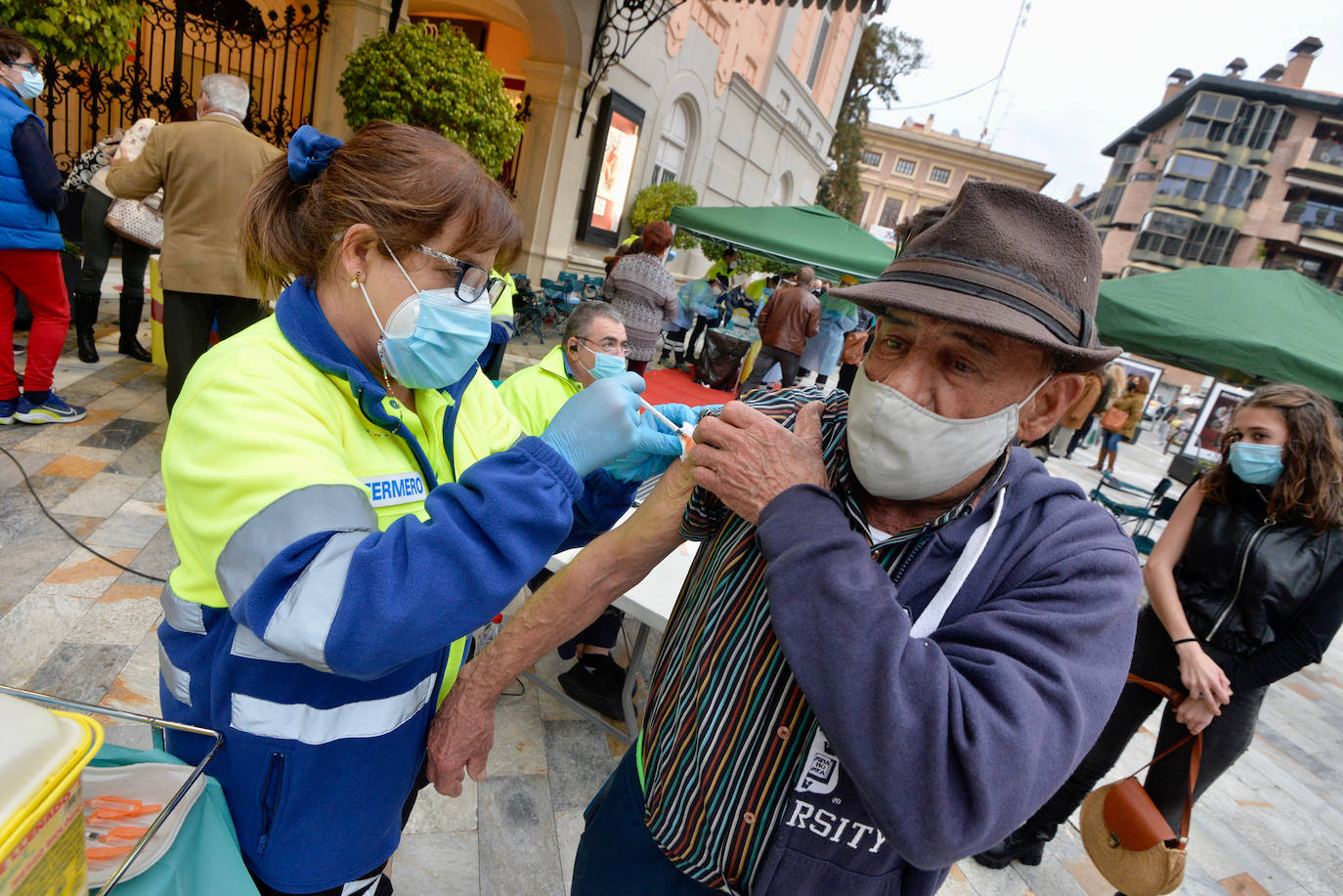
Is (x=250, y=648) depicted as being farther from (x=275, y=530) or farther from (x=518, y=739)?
(x=518, y=739)

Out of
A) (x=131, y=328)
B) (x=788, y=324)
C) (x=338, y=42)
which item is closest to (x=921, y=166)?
(x=788, y=324)

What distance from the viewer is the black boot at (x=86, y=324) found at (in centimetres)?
500

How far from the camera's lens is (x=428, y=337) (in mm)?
1251

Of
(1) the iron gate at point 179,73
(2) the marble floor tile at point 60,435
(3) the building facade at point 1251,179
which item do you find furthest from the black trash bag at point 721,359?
(3) the building facade at point 1251,179

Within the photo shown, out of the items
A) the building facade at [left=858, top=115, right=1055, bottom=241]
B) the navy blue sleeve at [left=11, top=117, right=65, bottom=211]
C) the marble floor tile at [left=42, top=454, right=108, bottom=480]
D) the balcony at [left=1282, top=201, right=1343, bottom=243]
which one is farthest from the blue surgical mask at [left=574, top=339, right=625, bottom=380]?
the building facade at [left=858, top=115, right=1055, bottom=241]

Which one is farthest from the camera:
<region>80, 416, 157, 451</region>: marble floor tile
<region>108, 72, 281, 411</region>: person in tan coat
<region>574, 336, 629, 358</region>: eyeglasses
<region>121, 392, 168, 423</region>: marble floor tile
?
<region>121, 392, 168, 423</region>: marble floor tile

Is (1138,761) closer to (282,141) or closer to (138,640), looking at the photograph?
(138,640)

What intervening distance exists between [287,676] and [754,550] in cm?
76

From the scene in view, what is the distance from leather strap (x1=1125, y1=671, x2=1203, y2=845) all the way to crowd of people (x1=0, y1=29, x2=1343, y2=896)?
187cm

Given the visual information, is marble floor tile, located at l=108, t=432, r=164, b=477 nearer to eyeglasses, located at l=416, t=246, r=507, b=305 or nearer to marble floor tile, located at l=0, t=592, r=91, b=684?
marble floor tile, located at l=0, t=592, r=91, b=684

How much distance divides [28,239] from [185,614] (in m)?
3.97

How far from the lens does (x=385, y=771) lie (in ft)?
3.93

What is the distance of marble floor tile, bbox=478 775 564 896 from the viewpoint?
2082 millimetres

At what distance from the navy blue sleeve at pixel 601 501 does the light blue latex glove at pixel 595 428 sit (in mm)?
250
